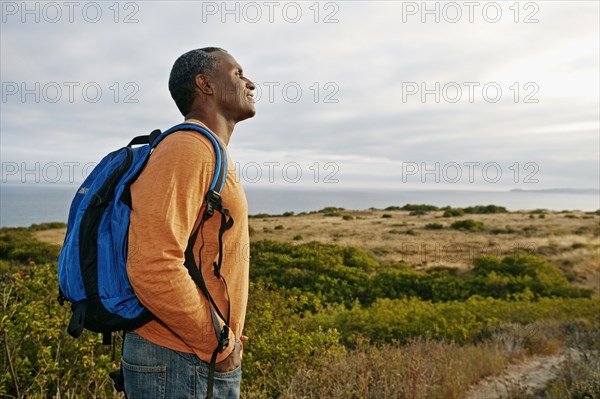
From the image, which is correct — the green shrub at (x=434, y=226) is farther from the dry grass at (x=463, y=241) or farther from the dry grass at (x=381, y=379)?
the dry grass at (x=381, y=379)

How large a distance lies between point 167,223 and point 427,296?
40.0 ft

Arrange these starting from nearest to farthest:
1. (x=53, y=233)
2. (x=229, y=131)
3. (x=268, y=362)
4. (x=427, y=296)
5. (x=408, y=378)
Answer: (x=229, y=131), (x=408, y=378), (x=268, y=362), (x=427, y=296), (x=53, y=233)

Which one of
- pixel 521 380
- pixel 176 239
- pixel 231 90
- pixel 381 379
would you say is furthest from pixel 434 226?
pixel 176 239

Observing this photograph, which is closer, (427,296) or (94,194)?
(94,194)

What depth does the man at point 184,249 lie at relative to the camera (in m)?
1.55

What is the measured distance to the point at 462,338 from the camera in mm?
7934

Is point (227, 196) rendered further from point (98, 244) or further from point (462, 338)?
point (462, 338)

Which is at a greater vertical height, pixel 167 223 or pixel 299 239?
pixel 167 223

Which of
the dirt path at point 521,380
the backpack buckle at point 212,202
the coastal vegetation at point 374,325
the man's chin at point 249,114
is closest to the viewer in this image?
the backpack buckle at point 212,202

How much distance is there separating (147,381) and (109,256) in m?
0.48

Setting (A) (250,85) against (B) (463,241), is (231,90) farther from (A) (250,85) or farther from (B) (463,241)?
(B) (463,241)

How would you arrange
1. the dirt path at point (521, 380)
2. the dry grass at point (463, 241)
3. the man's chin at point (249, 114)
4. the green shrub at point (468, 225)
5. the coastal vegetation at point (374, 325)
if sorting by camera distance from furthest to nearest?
the green shrub at point (468, 225) → the dry grass at point (463, 241) → the dirt path at point (521, 380) → the coastal vegetation at point (374, 325) → the man's chin at point (249, 114)

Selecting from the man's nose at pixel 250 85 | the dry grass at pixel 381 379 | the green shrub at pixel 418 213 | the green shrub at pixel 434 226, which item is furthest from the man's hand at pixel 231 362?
the green shrub at pixel 418 213

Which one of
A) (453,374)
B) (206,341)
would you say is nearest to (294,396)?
(453,374)
